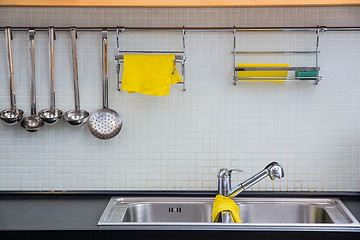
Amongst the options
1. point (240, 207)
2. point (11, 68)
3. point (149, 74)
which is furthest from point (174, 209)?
point (11, 68)

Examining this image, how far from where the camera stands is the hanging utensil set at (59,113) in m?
2.01

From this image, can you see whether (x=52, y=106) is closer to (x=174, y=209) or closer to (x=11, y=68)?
(x=11, y=68)

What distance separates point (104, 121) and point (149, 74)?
1.05 feet

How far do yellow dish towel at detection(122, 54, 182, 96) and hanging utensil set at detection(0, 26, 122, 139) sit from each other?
16 cm

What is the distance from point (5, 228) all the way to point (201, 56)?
3.70ft

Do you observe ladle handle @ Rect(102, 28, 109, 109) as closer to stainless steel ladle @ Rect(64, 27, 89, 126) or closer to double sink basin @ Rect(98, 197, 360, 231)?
stainless steel ladle @ Rect(64, 27, 89, 126)

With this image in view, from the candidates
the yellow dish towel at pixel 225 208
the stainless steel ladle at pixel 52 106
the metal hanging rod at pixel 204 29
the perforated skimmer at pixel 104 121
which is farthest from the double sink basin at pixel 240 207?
the metal hanging rod at pixel 204 29

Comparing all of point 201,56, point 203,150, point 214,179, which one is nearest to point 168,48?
point 201,56

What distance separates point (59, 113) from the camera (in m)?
2.03

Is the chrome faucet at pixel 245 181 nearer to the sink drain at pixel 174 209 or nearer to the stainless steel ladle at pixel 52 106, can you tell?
the sink drain at pixel 174 209

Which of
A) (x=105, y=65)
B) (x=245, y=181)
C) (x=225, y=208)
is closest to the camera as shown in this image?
(x=225, y=208)

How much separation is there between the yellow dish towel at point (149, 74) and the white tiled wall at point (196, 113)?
0.14 m

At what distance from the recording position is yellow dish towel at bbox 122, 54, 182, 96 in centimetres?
190

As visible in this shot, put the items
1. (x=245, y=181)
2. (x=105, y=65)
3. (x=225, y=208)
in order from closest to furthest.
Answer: (x=225, y=208) < (x=245, y=181) < (x=105, y=65)
